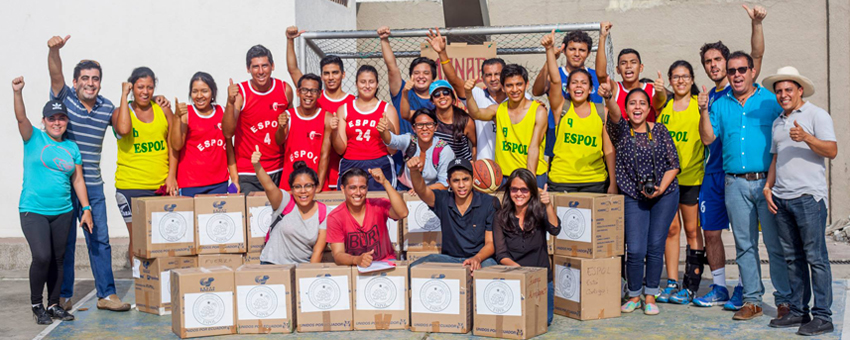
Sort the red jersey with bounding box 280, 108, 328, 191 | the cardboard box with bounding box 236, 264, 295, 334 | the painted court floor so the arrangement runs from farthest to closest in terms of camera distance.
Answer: the red jersey with bounding box 280, 108, 328, 191, the cardboard box with bounding box 236, 264, 295, 334, the painted court floor

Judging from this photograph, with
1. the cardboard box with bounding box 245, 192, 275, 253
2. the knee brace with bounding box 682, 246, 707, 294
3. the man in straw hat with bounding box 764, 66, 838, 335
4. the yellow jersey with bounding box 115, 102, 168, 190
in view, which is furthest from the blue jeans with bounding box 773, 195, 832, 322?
the yellow jersey with bounding box 115, 102, 168, 190

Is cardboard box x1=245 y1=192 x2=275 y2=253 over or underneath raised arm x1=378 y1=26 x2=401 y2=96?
underneath

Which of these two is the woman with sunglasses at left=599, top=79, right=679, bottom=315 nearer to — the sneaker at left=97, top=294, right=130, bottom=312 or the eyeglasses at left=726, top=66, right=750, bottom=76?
the eyeglasses at left=726, top=66, right=750, bottom=76

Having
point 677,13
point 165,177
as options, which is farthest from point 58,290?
point 677,13

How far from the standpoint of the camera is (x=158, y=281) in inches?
233

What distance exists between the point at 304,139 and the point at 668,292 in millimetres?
3265

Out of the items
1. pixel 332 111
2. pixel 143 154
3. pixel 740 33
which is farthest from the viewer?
pixel 740 33

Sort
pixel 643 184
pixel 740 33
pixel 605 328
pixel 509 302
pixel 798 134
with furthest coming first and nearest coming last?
pixel 740 33, pixel 643 184, pixel 605 328, pixel 509 302, pixel 798 134

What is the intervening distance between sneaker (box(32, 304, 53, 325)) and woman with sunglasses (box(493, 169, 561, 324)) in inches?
134

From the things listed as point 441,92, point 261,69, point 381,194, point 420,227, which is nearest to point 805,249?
point 420,227

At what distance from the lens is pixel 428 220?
5.96 meters

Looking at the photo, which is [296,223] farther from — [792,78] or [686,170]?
[792,78]

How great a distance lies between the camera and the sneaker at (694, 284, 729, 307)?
5.98m

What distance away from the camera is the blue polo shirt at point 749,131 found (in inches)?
216
